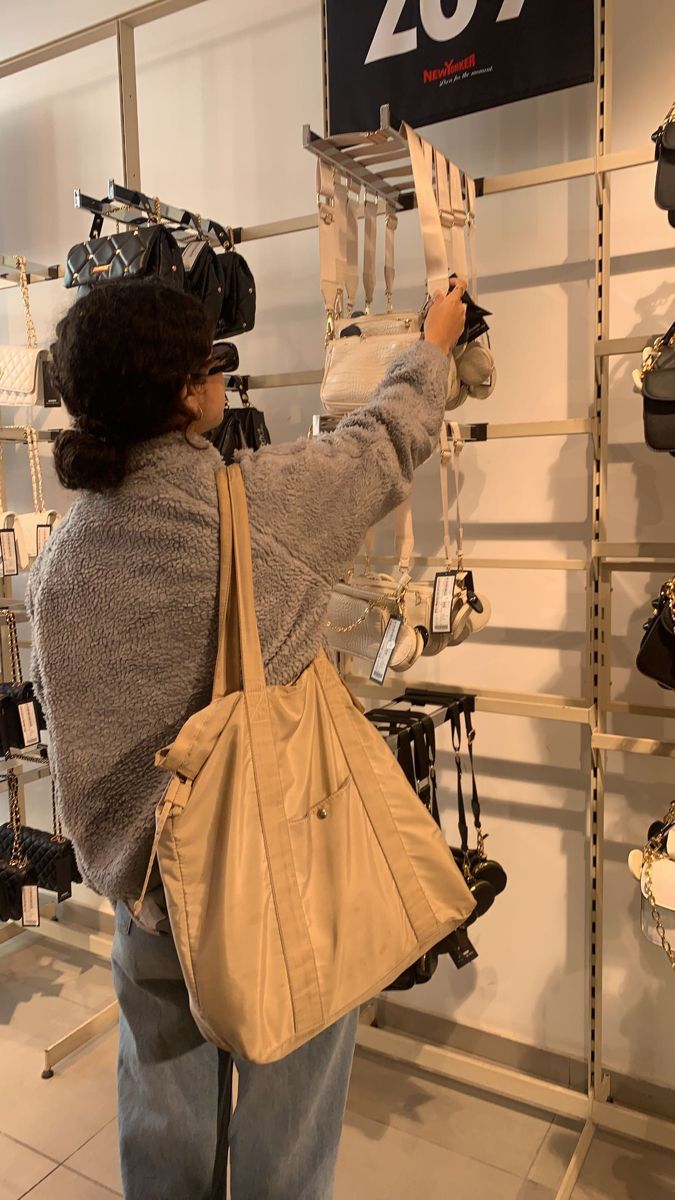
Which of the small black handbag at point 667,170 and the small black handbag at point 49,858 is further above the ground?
the small black handbag at point 667,170

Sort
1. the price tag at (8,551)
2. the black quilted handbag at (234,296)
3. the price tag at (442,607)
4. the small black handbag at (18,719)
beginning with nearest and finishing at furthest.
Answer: the price tag at (442,607)
the black quilted handbag at (234,296)
the price tag at (8,551)
the small black handbag at (18,719)

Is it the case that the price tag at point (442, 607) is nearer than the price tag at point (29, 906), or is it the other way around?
the price tag at point (442, 607)

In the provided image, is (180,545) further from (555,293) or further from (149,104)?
(149,104)

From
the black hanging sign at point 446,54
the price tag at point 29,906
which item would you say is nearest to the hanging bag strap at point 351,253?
the black hanging sign at point 446,54

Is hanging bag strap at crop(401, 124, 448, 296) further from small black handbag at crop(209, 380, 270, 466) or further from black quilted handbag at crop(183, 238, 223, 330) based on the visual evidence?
small black handbag at crop(209, 380, 270, 466)

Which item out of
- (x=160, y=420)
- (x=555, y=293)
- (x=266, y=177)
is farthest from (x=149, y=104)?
(x=160, y=420)

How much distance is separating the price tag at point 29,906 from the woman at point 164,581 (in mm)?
1335

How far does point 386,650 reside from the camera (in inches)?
60.1

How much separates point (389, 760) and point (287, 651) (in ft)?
0.65

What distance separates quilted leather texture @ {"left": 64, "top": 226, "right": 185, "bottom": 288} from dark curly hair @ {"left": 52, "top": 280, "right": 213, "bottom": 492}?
2.80ft

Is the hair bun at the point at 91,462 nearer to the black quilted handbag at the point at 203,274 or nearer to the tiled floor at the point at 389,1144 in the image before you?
the black quilted handbag at the point at 203,274

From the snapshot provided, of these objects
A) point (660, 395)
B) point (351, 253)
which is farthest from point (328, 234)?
point (660, 395)

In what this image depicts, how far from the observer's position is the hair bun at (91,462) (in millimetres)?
975

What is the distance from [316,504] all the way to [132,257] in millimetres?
1077
